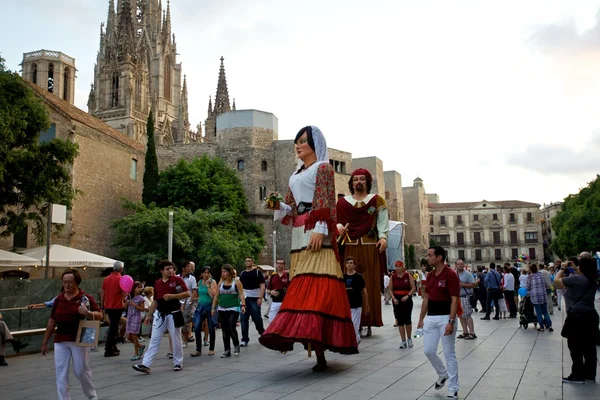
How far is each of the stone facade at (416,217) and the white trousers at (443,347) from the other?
71215 millimetres

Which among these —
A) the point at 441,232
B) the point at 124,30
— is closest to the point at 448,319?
the point at 441,232

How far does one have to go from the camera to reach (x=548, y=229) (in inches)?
3841

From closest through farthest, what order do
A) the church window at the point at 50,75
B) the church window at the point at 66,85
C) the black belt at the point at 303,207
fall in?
the black belt at the point at 303,207 < the church window at the point at 50,75 < the church window at the point at 66,85

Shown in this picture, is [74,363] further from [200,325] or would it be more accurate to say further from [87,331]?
[200,325]

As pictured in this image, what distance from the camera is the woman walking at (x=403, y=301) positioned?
34.9ft

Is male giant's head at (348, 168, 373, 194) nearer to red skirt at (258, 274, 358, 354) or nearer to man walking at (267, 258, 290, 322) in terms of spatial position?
man walking at (267, 258, 290, 322)

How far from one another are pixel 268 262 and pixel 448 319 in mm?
46980

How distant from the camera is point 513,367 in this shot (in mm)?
8320

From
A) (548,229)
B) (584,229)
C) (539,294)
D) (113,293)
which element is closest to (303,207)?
(113,293)

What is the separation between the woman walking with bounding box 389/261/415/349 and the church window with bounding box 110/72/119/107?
275ft

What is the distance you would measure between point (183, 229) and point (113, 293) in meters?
24.2

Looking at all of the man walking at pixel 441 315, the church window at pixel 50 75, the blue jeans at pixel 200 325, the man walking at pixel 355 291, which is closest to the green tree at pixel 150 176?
the blue jeans at pixel 200 325

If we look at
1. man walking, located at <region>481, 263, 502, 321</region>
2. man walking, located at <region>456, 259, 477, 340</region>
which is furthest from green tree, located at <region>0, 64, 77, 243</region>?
man walking, located at <region>481, 263, 502, 321</region>

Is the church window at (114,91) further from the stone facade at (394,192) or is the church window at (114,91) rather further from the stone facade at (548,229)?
the stone facade at (548,229)
